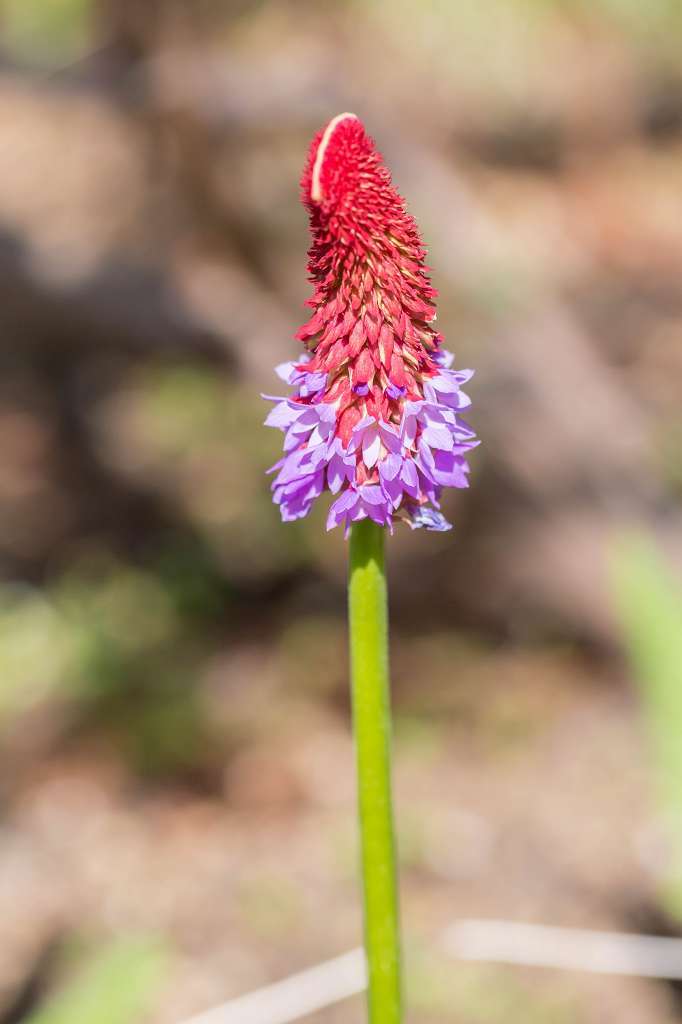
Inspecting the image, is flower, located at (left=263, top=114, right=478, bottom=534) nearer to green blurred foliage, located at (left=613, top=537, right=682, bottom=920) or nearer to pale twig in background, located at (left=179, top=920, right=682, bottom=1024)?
green blurred foliage, located at (left=613, top=537, right=682, bottom=920)

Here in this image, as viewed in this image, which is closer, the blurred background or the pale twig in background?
the pale twig in background

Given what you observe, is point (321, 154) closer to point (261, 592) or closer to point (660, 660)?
point (660, 660)

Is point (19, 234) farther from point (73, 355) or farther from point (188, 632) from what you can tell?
Result: point (188, 632)

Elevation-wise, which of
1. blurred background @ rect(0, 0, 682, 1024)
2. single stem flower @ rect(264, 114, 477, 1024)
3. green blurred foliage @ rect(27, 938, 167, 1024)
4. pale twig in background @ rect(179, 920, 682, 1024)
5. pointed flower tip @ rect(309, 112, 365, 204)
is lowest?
green blurred foliage @ rect(27, 938, 167, 1024)

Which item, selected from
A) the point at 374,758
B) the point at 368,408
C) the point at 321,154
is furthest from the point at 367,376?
the point at 374,758

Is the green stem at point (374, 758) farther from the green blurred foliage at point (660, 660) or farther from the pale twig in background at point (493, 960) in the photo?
the pale twig in background at point (493, 960)

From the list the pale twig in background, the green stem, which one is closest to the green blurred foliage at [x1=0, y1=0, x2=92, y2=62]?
the pale twig in background

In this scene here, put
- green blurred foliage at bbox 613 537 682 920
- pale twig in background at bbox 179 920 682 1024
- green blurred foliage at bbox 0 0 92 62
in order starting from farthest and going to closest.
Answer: green blurred foliage at bbox 0 0 92 62
pale twig in background at bbox 179 920 682 1024
green blurred foliage at bbox 613 537 682 920
